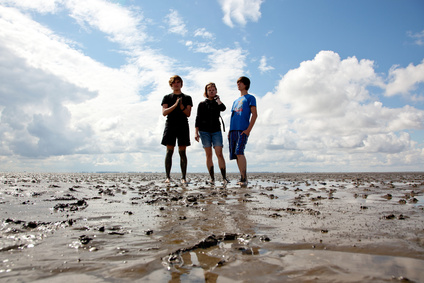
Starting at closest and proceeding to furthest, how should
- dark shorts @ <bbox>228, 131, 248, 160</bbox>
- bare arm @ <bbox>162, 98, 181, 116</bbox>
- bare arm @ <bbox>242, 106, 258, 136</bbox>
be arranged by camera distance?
bare arm @ <bbox>242, 106, 258, 136</bbox>
dark shorts @ <bbox>228, 131, 248, 160</bbox>
bare arm @ <bbox>162, 98, 181, 116</bbox>

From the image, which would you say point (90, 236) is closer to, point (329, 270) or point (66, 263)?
point (66, 263)

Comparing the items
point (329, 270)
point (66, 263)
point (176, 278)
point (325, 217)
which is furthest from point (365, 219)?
point (66, 263)

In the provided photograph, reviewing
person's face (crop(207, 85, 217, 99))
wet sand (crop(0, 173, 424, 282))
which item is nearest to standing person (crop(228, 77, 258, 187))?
person's face (crop(207, 85, 217, 99))

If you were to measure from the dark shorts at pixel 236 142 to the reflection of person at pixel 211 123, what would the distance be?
18.1 inches

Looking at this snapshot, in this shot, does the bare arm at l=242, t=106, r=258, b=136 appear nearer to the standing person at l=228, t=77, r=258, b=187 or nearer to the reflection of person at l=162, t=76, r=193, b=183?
A: the standing person at l=228, t=77, r=258, b=187

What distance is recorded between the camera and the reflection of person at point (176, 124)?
7988 millimetres

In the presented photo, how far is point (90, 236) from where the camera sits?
2.41 m

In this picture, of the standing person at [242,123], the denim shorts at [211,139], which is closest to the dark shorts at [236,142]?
the standing person at [242,123]

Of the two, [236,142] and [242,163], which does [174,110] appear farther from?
[242,163]

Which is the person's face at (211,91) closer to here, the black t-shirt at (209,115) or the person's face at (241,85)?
the black t-shirt at (209,115)

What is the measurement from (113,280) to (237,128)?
242 inches

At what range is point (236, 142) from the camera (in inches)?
291

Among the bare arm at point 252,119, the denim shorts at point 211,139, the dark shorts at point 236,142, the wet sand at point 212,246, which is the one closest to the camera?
the wet sand at point 212,246

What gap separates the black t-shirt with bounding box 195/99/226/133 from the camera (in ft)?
26.1
